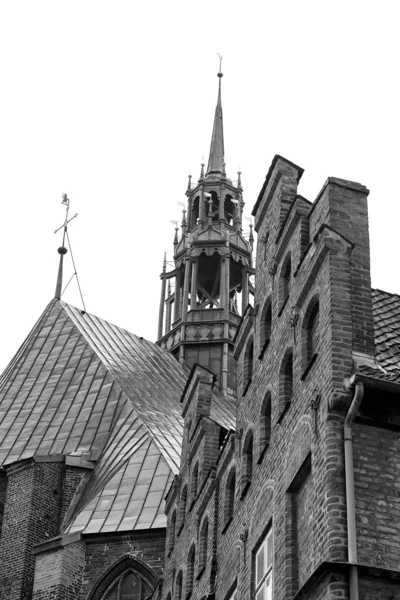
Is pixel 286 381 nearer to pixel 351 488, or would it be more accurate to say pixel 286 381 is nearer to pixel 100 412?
pixel 351 488

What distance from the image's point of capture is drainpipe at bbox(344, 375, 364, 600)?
38.2 feet

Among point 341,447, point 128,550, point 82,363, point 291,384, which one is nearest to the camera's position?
point 341,447

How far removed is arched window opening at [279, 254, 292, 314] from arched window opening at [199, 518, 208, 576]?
4.56 m

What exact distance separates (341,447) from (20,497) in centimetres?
2196

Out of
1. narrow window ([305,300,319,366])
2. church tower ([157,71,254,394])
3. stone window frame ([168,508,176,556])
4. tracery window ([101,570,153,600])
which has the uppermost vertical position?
church tower ([157,71,254,394])

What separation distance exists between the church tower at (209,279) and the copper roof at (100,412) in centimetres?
243

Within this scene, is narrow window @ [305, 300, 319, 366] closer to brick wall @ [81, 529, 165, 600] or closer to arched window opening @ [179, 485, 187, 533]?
arched window opening @ [179, 485, 187, 533]

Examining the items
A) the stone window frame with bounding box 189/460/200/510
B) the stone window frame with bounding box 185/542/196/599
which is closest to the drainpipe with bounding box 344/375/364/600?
the stone window frame with bounding box 185/542/196/599

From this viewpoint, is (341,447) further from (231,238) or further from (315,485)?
(231,238)

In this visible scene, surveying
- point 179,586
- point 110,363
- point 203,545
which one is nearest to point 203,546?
point 203,545

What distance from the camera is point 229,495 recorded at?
17922mm

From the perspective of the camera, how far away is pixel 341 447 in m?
12.6

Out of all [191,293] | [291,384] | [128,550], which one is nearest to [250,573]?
[291,384]

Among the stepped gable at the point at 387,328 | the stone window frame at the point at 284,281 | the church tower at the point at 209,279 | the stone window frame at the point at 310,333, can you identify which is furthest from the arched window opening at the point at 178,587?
the church tower at the point at 209,279
